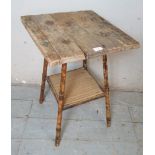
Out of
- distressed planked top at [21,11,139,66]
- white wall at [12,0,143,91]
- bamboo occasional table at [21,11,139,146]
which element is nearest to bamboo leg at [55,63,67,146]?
bamboo occasional table at [21,11,139,146]

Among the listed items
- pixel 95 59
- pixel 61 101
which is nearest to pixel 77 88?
pixel 61 101

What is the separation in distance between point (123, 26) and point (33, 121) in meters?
0.97

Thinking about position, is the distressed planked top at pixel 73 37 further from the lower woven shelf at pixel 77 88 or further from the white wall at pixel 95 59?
the lower woven shelf at pixel 77 88

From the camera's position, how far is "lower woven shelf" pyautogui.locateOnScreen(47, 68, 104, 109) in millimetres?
1448

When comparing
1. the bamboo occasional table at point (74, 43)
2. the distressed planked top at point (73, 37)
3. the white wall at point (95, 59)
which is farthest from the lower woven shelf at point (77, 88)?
the distressed planked top at point (73, 37)

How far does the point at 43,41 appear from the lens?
3.84 ft

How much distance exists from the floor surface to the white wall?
0.14 meters

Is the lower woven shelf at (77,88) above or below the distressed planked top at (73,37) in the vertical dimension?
below

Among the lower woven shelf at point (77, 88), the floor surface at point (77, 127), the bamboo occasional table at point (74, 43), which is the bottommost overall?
the floor surface at point (77, 127)

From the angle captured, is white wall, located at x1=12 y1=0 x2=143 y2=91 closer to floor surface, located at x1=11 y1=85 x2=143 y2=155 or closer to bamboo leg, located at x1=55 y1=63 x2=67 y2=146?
floor surface, located at x1=11 y1=85 x2=143 y2=155

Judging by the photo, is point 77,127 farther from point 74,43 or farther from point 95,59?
point 74,43

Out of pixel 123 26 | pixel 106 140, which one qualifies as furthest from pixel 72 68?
pixel 106 140

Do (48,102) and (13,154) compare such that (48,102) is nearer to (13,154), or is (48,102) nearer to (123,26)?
(13,154)

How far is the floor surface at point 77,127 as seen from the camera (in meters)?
1.50
